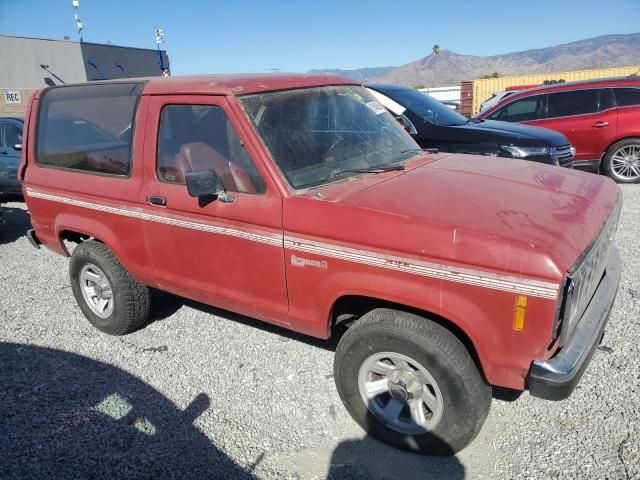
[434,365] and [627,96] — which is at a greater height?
[627,96]

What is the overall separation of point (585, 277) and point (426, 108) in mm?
5124

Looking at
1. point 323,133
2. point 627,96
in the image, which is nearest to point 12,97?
point 627,96

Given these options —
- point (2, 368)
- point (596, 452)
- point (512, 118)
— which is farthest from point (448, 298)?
point (512, 118)

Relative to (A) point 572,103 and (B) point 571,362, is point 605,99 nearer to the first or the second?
(A) point 572,103

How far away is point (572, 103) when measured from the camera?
873 centimetres

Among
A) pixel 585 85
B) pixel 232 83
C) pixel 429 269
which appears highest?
pixel 232 83

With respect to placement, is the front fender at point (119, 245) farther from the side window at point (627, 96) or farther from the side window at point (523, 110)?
the side window at point (627, 96)

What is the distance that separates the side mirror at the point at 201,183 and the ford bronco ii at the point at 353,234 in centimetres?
1

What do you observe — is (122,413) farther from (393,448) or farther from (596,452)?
(596,452)

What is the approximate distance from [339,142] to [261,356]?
1.71 meters

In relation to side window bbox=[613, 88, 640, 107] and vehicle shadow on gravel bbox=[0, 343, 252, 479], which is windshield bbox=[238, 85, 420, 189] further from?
side window bbox=[613, 88, 640, 107]

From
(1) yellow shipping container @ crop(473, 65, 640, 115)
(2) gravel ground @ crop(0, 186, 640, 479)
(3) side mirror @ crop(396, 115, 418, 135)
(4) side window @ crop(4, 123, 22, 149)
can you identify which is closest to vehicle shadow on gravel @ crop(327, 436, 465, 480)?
(2) gravel ground @ crop(0, 186, 640, 479)

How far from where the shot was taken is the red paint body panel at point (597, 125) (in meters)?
8.20

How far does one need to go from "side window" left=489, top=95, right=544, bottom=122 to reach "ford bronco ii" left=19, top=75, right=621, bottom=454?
620 centimetres
